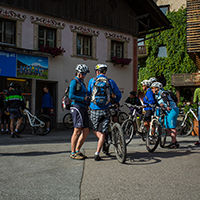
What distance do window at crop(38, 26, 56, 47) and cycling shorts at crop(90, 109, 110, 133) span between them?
9.86 metres

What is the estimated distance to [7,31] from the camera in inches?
535

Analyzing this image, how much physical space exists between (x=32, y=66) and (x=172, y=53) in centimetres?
1928

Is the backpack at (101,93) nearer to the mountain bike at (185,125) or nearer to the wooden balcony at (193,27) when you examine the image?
the mountain bike at (185,125)

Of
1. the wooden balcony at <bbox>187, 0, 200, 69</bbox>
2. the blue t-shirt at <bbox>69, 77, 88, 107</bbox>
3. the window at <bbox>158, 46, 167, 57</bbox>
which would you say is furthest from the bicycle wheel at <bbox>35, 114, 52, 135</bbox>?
the window at <bbox>158, 46, 167, 57</bbox>

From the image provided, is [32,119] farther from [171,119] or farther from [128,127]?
[171,119]

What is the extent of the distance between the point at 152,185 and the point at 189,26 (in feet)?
43.6

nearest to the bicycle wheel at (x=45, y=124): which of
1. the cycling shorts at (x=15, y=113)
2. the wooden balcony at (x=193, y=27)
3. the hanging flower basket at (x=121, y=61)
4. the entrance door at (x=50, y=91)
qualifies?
the cycling shorts at (x=15, y=113)

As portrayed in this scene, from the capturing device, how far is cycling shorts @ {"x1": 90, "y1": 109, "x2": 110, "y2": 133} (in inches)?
214

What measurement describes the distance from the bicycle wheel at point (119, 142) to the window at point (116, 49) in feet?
40.5

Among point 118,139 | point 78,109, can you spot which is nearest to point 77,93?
point 78,109

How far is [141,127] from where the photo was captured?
8.13 m

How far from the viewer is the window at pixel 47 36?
14539 mm

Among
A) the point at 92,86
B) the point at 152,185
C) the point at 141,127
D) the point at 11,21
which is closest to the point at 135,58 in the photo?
the point at 11,21

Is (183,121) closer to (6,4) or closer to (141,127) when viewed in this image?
(141,127)
